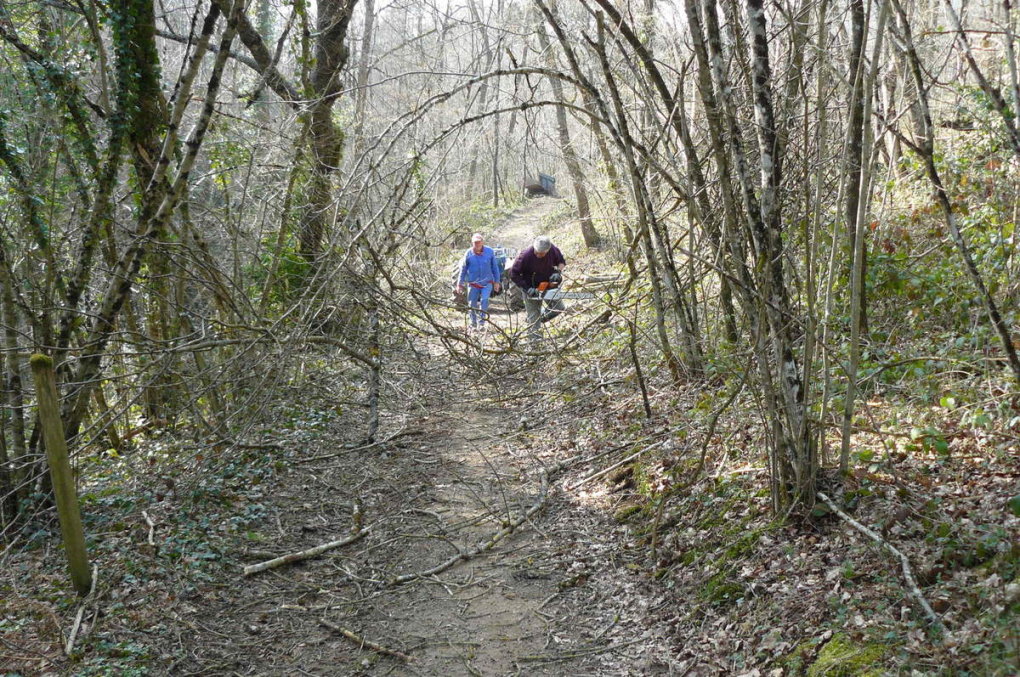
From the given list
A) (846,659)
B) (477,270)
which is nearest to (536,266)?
(477,270)

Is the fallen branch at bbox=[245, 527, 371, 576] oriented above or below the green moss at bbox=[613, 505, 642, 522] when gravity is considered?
above

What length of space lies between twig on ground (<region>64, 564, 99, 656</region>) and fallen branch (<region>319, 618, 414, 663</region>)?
4.55ft

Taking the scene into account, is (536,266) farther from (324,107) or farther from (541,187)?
A: (541,187)

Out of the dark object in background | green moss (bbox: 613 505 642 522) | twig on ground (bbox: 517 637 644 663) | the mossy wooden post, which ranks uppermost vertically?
the dark object in background

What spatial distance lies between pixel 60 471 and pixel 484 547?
2.85 meters

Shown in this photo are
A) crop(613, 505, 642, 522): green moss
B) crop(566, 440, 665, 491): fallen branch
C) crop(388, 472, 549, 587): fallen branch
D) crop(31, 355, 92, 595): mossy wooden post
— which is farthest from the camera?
crop(566, 440, 665, 491): fallen branch

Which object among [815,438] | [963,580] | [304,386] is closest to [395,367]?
[304,386]

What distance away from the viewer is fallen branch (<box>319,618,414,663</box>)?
14.7 ft

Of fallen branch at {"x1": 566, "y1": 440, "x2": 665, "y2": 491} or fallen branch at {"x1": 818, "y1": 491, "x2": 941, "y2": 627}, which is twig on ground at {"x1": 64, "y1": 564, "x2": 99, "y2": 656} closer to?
fallen branch at {"x1": 566, "y1": 440, "x2": 665, "y2": 491}

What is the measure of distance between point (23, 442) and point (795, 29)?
20.5 ft

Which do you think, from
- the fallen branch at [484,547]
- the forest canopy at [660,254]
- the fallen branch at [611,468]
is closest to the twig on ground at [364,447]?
the forest canopy at [660,254]

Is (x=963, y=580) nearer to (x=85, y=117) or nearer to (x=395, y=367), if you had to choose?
(x=395, y=367)

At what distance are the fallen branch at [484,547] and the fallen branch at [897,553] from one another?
2361mm

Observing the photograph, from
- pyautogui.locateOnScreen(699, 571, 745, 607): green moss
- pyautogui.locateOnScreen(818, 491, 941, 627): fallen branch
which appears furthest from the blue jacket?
pyautogui.locateOnScreen(818, 491, 941, 627): fallen branch
